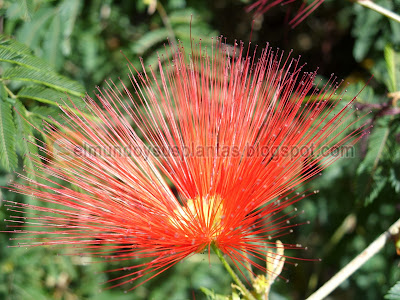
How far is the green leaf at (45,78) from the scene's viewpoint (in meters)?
1.92

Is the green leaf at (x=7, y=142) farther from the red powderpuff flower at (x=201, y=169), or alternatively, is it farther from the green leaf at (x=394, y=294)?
the green leaf at (x=394, y=294)

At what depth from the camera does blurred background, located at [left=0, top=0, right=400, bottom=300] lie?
6.59 feet

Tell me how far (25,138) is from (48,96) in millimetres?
260

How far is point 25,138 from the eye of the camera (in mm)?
1800

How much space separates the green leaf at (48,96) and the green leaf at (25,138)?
9 centimetres

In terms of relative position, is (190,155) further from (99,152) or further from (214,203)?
(99,152)

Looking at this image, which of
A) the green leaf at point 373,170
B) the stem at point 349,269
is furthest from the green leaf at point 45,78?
the green leaf at point 373,170

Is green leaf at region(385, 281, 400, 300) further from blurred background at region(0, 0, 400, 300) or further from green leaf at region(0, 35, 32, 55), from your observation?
green leaf at region(0, 35, 32, 55)

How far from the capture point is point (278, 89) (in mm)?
1728

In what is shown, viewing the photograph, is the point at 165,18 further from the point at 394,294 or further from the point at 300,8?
the point at 394,294

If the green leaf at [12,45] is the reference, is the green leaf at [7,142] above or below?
below

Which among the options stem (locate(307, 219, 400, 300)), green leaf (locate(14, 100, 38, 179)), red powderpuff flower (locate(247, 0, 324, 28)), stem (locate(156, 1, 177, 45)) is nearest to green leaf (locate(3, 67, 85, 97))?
green leaf (locate(14, 100, 38, 179))

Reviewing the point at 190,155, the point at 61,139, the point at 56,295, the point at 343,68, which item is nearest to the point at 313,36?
the point at 343,68

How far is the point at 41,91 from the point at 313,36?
2.66 metres
